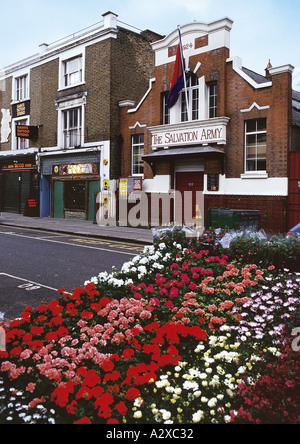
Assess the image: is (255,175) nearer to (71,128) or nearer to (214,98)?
(214,98)

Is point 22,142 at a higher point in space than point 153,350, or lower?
higher

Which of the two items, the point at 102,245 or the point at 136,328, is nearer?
the point at 136,328

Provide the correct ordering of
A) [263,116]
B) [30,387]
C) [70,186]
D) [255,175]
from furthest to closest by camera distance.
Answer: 1. [70,186]
2. [255,175]
3. [263,116]
4. [30,387]

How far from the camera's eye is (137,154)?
70.2ft

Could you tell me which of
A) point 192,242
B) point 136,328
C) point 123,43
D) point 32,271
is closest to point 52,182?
point 123,43

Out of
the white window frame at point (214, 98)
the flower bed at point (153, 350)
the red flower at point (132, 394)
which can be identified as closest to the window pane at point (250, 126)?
the white window frame at point (214, 98)

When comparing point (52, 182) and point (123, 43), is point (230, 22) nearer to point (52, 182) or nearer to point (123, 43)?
point (123, 43)

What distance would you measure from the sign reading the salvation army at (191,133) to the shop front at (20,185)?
1118 cm

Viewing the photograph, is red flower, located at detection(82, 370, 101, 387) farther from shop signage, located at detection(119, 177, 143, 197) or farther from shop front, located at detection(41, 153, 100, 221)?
shop front, located at detection(41, 153, 100, 221)

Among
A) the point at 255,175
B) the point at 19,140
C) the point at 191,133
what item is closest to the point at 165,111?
the point at 191,133

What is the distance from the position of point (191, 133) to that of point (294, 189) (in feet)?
18.0

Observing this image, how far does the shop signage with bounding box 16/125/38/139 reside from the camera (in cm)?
2650

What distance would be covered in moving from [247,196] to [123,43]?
12.9m

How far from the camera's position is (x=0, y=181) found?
101 ft
